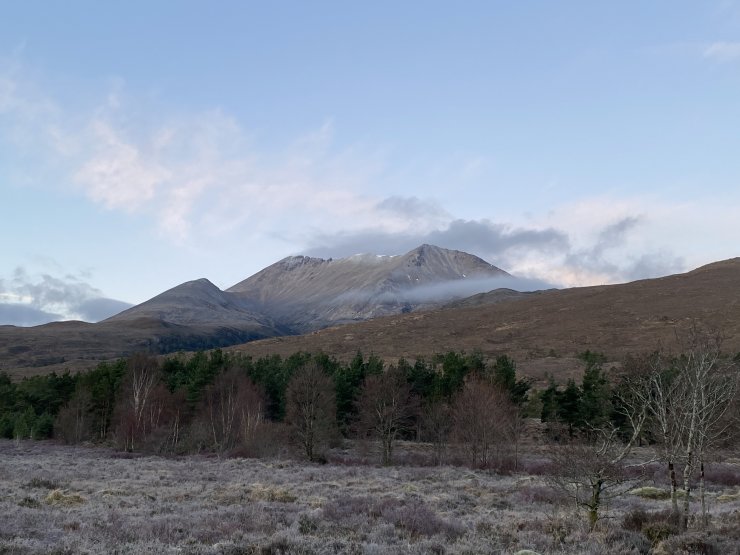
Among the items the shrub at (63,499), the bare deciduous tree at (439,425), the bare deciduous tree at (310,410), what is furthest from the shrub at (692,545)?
the bare deciduous tree at (310,410)

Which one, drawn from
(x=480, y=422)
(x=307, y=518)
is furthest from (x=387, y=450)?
(x=307, y=518)

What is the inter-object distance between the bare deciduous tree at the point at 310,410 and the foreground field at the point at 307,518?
13597 millimetres

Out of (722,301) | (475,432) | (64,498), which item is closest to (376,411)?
(475,432)

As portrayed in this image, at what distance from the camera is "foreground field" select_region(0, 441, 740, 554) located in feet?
40.1

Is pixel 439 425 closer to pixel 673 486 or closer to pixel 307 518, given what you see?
pixel 307 518

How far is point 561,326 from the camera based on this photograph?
131m

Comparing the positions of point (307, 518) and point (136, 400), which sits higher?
point (136, 400)

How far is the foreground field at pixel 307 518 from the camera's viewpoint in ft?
40.1

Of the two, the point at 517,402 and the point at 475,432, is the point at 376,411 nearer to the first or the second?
the point at 475,432

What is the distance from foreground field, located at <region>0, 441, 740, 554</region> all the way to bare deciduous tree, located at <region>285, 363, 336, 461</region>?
44.6ft

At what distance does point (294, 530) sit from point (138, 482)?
15.6 meters

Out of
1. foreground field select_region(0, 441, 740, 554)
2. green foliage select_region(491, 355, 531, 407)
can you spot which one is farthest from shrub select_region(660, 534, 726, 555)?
green foliage select_region(491, 355, 531, 407)

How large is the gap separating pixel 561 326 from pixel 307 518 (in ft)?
410

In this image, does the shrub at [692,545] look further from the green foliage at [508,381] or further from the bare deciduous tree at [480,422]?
the green foliage at [508,381]
